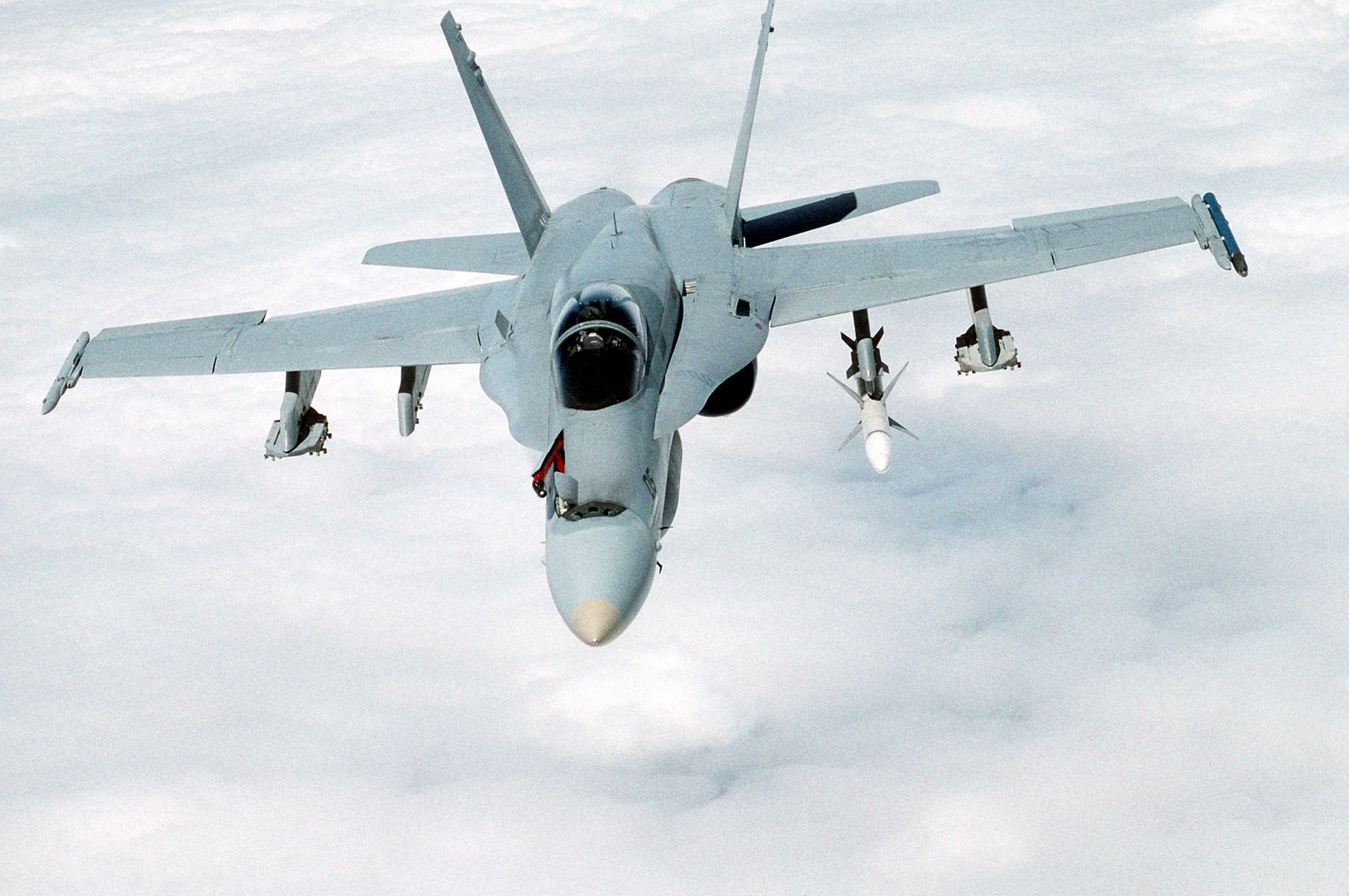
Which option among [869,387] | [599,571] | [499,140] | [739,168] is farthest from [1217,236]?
[599,571]

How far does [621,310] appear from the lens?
35.2ft

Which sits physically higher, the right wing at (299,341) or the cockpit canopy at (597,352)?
the cockpit canopy at (597,352)

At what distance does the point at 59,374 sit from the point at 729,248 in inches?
382

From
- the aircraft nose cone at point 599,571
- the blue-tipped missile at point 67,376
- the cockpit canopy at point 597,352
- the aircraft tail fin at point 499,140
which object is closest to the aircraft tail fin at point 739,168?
the aircraft tail fin at point 499,140

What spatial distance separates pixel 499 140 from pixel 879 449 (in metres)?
7.32

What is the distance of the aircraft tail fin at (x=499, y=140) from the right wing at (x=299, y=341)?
1090 millimetres

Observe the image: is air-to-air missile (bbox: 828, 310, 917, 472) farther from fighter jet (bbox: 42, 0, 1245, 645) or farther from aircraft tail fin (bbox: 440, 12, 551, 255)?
aircraft tail fin (bbox: 440, 12, 551, 255)

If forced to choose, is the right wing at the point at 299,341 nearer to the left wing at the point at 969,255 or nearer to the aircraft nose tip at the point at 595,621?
the left wing at the point at 969,255

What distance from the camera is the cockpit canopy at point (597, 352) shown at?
1020cm

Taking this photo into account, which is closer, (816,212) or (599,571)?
(599,571)

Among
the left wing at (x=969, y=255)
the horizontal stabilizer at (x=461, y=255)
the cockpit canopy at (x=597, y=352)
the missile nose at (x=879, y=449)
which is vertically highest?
the cockpit canopy at (x=597, y=352)

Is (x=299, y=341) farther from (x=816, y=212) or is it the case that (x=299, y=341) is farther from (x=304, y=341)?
(x=816, y=212)

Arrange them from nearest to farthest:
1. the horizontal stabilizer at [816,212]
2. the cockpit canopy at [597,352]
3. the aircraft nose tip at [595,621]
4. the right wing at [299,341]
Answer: the aircraft nose tip at [595,621]
the cockpit canopy at [597,352]
the right wing at [299,341]
the horizontal stabilizer at [816,212]

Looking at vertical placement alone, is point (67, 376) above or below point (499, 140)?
below
